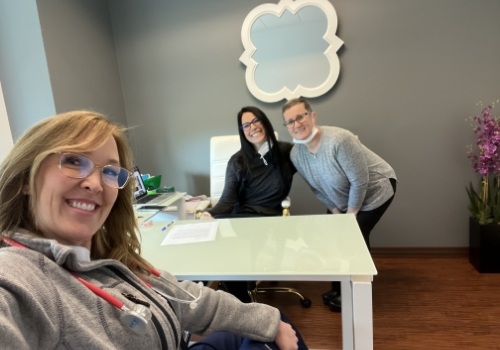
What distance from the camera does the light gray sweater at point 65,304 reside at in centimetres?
52

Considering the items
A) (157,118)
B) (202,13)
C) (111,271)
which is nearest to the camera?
(111,271)

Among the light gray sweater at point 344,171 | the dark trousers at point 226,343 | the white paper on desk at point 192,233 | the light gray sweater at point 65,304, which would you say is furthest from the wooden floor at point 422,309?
the light gray sweater at point 65,304

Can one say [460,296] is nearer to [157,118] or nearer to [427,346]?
[427,346]

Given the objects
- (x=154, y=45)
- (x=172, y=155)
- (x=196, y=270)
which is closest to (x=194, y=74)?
(x=154, y=45)

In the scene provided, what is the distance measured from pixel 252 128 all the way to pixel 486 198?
1720mm

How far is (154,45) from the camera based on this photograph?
2898 millimetres

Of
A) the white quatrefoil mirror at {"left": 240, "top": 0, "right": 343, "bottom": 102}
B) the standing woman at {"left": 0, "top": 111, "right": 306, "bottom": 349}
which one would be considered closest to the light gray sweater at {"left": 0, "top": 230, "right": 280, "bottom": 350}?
the standing woman at {"left": 0, "top": 111, "right": 306, "bottom": 349}

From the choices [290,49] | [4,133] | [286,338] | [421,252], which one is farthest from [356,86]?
[4,133]

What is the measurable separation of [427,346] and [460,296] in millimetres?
594

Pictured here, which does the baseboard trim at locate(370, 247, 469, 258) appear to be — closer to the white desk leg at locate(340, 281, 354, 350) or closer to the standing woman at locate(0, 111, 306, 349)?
the white desk leg at locate(340, 281, 354, 350)

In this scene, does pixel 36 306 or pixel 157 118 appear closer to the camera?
pixel 36 306

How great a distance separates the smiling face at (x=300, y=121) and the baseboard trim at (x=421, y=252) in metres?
1.40

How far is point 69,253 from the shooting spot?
0.61 meters

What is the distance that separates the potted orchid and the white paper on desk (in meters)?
1.89
